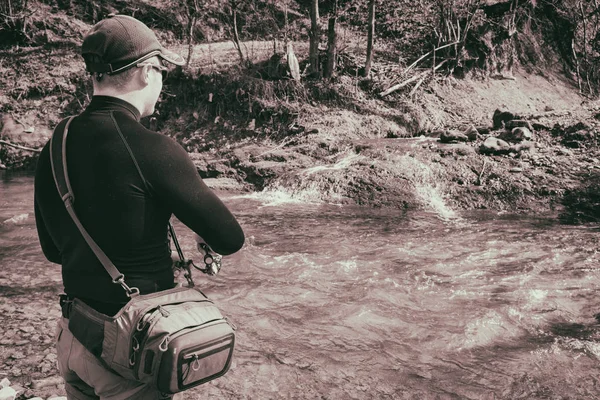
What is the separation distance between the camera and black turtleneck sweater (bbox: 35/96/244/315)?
171cm

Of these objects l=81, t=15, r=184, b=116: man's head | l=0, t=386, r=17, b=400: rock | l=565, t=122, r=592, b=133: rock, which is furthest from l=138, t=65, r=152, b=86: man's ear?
l=565, t=122, r=592, b=133: rock

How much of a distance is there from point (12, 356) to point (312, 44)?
39.9 feet

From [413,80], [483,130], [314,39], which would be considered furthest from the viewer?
[413,80]

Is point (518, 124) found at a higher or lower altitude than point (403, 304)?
higher

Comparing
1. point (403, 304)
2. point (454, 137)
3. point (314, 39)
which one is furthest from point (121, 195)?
point (314, 39)

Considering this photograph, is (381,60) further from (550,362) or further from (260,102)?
(550,362)

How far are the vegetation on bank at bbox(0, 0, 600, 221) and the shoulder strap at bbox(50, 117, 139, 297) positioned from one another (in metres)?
8.37

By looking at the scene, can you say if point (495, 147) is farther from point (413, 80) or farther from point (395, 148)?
point (413, 80)

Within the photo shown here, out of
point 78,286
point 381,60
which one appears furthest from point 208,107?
point 78,286

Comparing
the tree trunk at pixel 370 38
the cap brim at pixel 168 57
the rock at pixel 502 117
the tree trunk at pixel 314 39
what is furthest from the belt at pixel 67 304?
the tree trunk at pixel 370 38

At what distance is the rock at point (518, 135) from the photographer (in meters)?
10.9

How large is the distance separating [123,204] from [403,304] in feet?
13.6

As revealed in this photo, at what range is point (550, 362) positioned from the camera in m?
4.13

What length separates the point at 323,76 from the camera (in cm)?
1466
